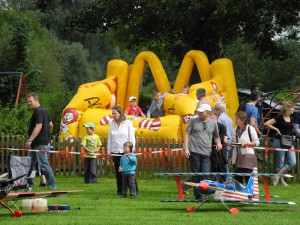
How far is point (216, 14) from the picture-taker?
96.9ft

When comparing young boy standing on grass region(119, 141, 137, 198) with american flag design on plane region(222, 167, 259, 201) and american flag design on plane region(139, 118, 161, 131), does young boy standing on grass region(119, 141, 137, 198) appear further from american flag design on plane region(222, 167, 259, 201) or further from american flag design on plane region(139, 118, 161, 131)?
american flag design on plane region(139, 118, 161, 131)

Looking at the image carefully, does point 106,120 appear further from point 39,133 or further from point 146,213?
point 146,213

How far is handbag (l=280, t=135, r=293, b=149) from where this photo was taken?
20.6 metres

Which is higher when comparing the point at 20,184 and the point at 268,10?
the point at 268,10

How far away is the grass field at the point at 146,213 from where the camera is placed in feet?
44.6

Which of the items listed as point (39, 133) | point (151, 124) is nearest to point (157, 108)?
point (151, 124)

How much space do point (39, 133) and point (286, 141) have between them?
544 cm

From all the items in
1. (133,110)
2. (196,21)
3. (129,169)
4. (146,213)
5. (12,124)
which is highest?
(196,21)

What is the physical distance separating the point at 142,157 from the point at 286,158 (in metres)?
4.00

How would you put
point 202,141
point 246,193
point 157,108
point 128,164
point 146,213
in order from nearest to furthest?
point 146,213 → point 246,193 → point 202,141 → point 128,164 → point 157,108

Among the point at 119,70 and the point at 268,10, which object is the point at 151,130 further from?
the point at 268,10

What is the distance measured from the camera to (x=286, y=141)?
816 inches

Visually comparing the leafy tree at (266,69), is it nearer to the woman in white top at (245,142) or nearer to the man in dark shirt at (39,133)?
the man in dark shirt at (39,133)

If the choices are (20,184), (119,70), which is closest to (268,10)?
(119,70)
